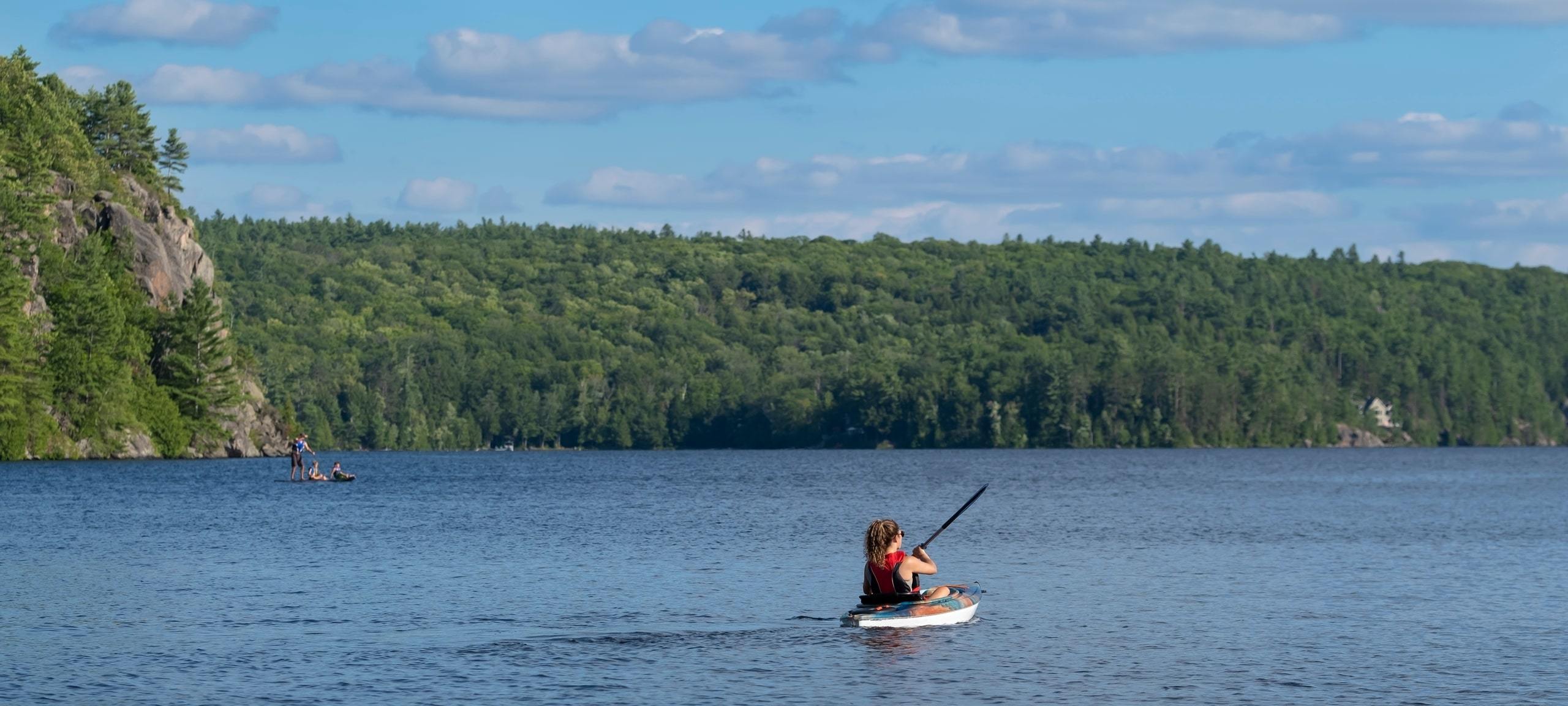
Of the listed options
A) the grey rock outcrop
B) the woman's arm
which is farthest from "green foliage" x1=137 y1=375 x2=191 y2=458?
the woman's arm

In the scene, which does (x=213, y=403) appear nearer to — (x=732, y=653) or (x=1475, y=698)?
(x=732, y=653)

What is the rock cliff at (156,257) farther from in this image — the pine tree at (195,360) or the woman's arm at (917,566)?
the woman's arm at (917,566)

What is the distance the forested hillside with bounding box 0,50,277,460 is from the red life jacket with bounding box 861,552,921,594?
3436 inches

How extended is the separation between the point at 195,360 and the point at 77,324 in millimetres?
11577

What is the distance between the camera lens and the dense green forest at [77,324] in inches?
4491

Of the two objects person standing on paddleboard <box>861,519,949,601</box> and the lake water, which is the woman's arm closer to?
person standing on paddleboard <box>861,519,949,601</box>

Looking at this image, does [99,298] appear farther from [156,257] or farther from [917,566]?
[917,566]

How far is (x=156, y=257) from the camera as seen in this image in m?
135

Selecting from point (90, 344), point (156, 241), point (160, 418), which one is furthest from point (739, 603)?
point (156, 241)

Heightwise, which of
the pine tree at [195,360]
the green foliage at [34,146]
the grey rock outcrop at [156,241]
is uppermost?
the green foliage at [34,146]

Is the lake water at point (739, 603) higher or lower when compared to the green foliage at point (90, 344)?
lower

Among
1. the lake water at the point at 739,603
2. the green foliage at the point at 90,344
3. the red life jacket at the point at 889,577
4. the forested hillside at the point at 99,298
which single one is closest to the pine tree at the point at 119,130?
the forested hillside at the point at 99,298

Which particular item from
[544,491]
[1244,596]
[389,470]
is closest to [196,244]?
[389,470]

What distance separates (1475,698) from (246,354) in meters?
130
